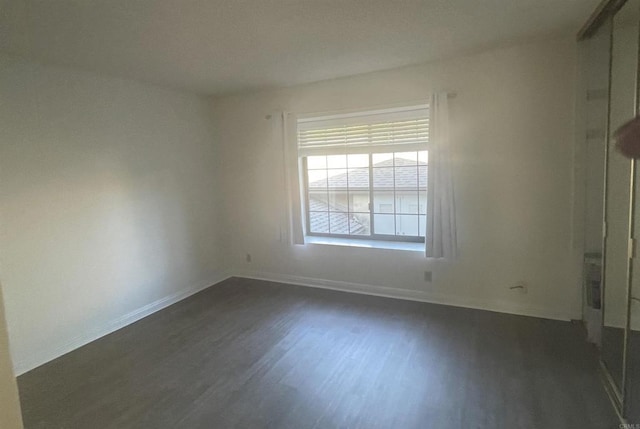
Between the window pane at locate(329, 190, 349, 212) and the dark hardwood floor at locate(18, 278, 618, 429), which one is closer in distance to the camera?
the dark hardwood floor at locate(18, 278, 618, 429)

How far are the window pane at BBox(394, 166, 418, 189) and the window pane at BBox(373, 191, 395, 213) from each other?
165 millimetres

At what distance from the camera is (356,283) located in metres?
4.30

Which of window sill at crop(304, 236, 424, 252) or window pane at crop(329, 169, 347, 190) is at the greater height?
window pane at crop(329, 169, 347, 190)

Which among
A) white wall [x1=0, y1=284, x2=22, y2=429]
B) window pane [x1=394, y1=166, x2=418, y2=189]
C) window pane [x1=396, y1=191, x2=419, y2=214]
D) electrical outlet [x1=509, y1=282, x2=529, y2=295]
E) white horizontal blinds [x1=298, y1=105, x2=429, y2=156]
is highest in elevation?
white horizontal blinds [x1=298, y1=105, x2=429, y2=156]

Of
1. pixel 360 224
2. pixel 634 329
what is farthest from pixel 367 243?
pixel 634 329

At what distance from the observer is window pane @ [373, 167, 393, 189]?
4.12 m

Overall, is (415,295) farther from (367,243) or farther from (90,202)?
(90,202)

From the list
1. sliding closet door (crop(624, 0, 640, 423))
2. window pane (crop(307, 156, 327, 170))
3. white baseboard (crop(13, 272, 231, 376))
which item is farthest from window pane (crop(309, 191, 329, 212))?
sliding closet door (crop(624, 0, 640, 423))

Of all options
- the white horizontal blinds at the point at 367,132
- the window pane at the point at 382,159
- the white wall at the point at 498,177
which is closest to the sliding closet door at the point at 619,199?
the white wall at the point at 498,177

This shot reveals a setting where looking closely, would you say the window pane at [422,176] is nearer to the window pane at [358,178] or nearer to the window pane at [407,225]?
the window pane at [407,225]

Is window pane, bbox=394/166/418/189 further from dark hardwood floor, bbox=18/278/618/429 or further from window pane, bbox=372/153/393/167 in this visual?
dark hardwood floor, bbox=18/278/618/429

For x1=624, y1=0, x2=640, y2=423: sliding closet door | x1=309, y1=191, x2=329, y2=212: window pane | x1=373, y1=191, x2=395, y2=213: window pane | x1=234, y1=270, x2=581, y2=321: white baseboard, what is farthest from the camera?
x1=309, y1=191, x2=329, y2=212: window pane

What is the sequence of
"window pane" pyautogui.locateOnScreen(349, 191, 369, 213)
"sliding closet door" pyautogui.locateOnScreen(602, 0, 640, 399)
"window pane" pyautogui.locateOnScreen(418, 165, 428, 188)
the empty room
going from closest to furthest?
"sliding closet door" pyautogui.locateOnScreen(602, 0, 640, 399) < the empty room < "window pane" pyautogui.locateOnScreen(418, 165, 428, 188) < "window pane" pyautogui.locateOnScreen(349, 191, 369, 213)

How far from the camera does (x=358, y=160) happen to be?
4.27 meters
